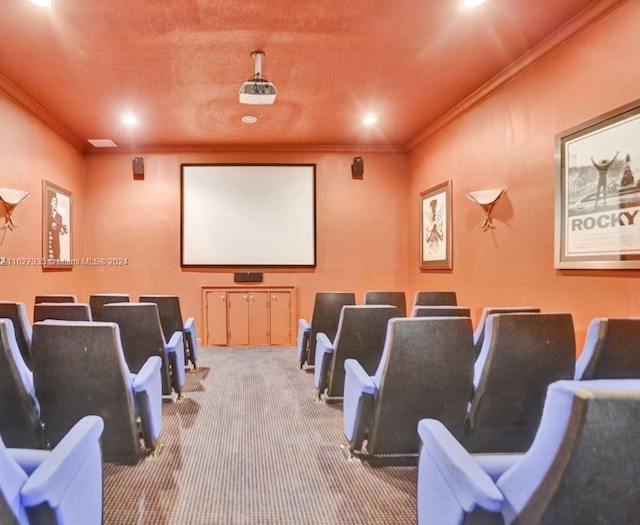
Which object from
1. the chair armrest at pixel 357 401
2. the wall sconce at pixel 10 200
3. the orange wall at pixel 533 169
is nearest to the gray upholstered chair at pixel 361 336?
the chair armrest at pixel 357 401

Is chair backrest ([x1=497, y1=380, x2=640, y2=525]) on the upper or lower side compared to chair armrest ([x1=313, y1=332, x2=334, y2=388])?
upper

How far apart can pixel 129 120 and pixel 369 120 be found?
126 inches

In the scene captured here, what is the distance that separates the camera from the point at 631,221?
2.65m

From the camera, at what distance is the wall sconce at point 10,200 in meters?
4.04

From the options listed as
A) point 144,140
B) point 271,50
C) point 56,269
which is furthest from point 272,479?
point 144,140

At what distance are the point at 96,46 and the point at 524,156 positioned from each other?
4.00m

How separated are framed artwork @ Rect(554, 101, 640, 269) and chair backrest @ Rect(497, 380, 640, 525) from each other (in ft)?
7.65

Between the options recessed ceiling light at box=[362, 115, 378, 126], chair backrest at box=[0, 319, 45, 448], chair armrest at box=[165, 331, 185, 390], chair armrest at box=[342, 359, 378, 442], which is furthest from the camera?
recessed ceiling light at box=[362, 115, 378, 126]

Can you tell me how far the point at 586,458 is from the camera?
80 centimetres

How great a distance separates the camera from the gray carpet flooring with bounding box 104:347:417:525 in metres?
1.90

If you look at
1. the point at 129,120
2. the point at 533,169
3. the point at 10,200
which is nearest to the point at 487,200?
the point at 533,169

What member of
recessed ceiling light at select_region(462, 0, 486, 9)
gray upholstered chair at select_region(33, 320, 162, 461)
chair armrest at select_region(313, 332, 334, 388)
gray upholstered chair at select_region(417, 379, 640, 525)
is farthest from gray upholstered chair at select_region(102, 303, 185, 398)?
recessed ceiling light at select_region(462, 0, 486, 9)

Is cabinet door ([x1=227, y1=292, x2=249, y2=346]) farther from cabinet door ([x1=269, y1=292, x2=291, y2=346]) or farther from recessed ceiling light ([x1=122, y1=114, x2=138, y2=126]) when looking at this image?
recessed ceiling light ([x1=122, y1=114, x2=138, y2=126])

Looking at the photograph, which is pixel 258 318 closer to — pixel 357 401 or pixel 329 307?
pixel 329 307
